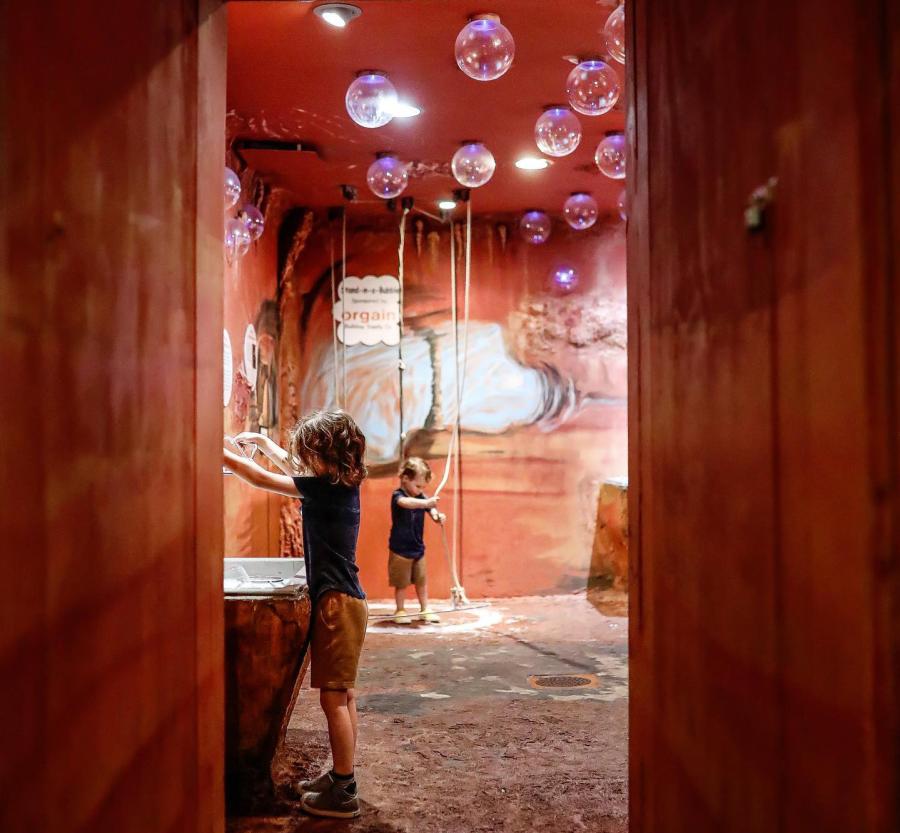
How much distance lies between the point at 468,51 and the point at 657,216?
2.13 m

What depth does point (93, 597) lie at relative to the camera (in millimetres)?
1419

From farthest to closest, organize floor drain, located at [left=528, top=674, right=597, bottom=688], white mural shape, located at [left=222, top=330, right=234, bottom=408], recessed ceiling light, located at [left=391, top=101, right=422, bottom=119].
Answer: white mural shape, located at [left=222, top=330, right=234, bottom=408], recessed ceiling light, located at [left=391, top=101, right=422, bottom=119], floor drain, located at [left=528, top=674, right=597, bottom=688]

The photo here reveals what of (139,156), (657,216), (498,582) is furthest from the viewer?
(498,582)

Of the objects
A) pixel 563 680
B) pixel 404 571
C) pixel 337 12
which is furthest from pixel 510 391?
pixel 337 12

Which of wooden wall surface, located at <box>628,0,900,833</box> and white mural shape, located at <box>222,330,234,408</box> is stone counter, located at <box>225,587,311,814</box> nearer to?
wooden wall surface, located at <box>628,0,900,833</box>

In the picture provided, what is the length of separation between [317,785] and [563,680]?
6.84 feet

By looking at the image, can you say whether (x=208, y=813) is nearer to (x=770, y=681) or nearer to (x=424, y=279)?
(x=770, y=681)

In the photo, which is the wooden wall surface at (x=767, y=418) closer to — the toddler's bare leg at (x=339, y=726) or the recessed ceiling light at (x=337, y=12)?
the toddler's bare leg at (x=339, y=726)

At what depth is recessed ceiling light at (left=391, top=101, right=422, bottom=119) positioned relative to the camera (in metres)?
5.02

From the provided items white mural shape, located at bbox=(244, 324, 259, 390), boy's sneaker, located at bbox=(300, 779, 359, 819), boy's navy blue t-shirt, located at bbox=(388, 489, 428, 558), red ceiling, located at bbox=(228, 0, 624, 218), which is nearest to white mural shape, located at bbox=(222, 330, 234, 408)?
white mural shape, located at bbox=(244, 324, 259, 390)

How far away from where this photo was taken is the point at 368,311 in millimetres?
7672

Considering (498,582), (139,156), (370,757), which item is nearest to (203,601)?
(139,156)

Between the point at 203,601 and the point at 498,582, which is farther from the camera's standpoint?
the point at 498,582

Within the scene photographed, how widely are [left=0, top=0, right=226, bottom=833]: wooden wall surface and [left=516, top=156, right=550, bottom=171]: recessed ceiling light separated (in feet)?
14.1
